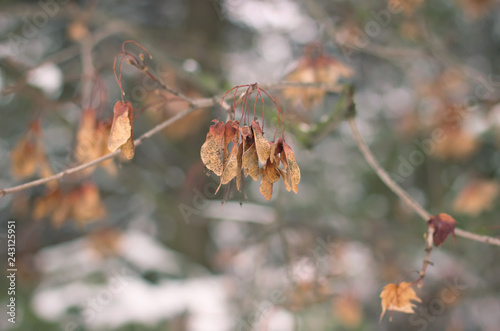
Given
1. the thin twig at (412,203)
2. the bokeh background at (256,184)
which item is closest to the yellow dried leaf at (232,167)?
the thin twig at (412,203)

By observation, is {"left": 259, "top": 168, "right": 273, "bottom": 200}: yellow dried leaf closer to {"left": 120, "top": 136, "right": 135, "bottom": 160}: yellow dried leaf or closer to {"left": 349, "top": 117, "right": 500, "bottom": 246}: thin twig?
{"left": 120, "top": 136, "right": 135, "bottom": 160}: yellow dried leaf

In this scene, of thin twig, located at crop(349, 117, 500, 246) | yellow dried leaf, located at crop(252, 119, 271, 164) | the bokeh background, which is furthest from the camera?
the bokeh background

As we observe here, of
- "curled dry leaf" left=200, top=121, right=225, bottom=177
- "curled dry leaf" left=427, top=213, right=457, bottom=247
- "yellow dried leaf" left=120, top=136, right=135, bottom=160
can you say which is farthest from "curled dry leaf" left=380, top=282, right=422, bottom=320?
"yellow dried leaf" left=120, top=136, right=135, bottom=160

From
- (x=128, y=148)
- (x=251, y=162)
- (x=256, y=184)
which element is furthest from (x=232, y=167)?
(x=256, y=184)

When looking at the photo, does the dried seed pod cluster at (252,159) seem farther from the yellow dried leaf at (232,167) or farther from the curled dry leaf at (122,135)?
the curled dry leaf at (122,135)

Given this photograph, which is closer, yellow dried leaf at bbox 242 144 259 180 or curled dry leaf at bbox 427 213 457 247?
yellow dried leaf at bbox 242 144 259 180

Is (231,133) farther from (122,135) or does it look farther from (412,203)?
(412,203)

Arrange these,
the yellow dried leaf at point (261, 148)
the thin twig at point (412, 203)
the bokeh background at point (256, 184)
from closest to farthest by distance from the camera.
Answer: the yellow dried leaf at point (261, 148) < the thin twig at point (412, 203) < the bokeh background at point (256, 184)
